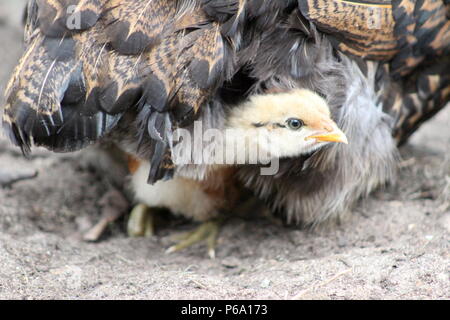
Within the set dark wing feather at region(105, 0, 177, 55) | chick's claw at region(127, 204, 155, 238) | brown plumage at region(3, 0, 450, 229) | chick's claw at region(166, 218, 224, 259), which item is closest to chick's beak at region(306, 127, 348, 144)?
brown plumage at region(3, 0, 450, 229)

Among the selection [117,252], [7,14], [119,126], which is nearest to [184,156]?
[119,126]

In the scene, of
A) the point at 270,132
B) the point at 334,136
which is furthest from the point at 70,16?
the point at 334,136

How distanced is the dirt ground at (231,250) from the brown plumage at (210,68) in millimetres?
228

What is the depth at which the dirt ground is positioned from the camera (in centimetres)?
194

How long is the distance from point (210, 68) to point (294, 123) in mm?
358

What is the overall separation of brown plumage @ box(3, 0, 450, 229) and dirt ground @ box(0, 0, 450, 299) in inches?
9.0

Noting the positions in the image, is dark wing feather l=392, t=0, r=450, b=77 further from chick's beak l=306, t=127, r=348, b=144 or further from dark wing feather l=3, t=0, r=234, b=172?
dark wing feather l=3, t=0, r=234, b=172

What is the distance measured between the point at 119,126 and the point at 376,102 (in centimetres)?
101

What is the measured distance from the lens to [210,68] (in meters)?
1.97

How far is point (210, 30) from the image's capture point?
2.00 metres

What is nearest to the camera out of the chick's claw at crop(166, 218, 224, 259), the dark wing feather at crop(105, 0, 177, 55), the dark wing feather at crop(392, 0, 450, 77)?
the dark wing feather at crop(105, 0, 177, 55)

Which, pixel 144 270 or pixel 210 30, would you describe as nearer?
pixel 210 30

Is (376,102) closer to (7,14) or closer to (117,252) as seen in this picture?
(117,252)

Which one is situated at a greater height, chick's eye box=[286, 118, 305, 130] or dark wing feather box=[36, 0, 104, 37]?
dark wing feather box=[36, 0, 104, 37]
